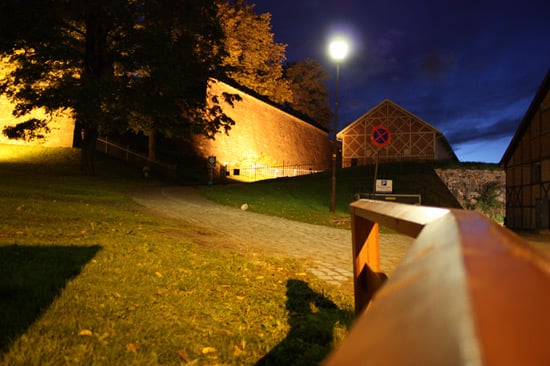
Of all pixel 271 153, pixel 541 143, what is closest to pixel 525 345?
pixel 541 143

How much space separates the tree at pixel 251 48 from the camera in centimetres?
4331

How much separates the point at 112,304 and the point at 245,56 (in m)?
44.2

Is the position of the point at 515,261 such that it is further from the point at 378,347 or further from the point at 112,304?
the point at 112,304

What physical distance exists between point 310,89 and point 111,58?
37.7m

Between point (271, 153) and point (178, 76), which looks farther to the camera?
point (271, 153)

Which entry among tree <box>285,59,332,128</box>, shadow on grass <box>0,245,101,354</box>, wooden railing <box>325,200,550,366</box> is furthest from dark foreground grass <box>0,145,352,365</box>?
tree <box>285,59,332,128</box>

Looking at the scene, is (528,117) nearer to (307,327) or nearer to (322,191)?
(322,191)

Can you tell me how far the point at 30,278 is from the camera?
14.5 ft

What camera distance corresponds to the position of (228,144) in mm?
36656

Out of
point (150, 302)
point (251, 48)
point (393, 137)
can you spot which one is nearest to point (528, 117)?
Result: point (393, 137)

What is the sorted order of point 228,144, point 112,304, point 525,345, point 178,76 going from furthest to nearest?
point 228,144 < point 178,76 < point 112,304 < point 525,345

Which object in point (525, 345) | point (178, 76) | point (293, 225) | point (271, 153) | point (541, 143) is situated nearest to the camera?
point (525, 345)

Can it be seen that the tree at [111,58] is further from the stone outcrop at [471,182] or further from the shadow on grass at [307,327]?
the stone outcrop at [471,182]

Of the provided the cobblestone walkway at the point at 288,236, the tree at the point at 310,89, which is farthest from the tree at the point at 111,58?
the tree at the point at 310,89
